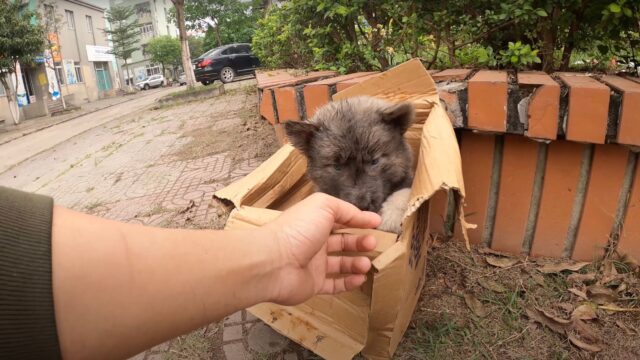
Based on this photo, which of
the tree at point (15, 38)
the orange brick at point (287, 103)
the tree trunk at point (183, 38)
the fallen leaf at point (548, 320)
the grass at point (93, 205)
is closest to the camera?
the fallen leaf at point (548, 320)

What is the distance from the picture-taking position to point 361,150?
2891 millimetres

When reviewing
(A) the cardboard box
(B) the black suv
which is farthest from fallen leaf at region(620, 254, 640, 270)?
(B) the black suv

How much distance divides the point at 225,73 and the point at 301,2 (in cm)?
2421

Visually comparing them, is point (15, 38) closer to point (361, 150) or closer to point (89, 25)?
point (89, 25)

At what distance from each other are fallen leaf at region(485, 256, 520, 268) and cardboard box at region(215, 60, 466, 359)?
878 mm

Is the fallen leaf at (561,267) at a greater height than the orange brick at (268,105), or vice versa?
the orange brick at (268,105)

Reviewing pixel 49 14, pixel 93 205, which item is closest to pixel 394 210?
pixel 93 205

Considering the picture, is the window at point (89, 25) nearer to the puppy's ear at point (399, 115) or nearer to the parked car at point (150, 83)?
the parked car at point (150, 83)

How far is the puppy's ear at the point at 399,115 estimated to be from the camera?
109 inches

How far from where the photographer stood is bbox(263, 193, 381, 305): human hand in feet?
6.10

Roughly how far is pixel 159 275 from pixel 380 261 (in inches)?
39.1

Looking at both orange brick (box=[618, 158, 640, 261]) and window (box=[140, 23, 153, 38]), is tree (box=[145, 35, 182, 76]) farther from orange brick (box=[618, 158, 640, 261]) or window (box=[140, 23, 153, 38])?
orange brick (box=[618, 158, 640, 261])

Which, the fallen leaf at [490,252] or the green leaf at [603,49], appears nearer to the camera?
the fallen leaf at [490,252]

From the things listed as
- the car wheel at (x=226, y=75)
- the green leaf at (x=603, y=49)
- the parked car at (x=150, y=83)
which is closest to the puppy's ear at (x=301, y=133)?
the green leaf at (x=603, y=49)
